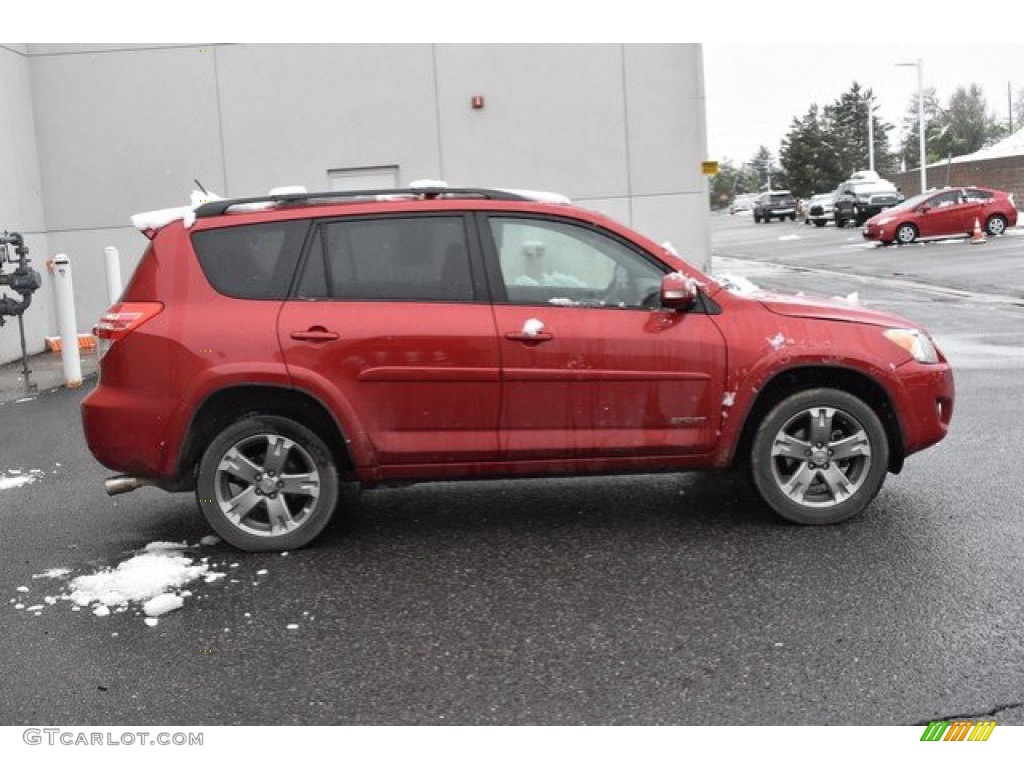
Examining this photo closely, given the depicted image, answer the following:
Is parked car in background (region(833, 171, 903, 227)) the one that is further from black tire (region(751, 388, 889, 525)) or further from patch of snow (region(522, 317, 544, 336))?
patch of snow (region(522, 317, 544, 336))

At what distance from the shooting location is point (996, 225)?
109ft

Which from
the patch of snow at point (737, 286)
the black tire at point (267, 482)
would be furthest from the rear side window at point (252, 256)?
the patch of snow at point (737, 286)

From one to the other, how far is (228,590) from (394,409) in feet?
3.78

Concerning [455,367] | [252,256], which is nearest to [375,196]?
[252,256]

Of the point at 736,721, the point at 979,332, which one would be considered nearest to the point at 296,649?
the point at 736,721

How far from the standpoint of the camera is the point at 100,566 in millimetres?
5477

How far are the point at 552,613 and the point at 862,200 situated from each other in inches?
1796

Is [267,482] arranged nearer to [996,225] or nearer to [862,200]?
[996,225]

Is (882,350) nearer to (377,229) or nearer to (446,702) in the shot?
(377,229)

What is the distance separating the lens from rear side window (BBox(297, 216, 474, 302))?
218 inches

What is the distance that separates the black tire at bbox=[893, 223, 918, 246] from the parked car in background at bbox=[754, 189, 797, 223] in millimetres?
33056

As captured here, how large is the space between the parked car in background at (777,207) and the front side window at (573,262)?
6268 cm

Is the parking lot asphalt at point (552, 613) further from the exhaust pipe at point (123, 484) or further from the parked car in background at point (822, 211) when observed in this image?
→ the parked car in background at point (822, 211)

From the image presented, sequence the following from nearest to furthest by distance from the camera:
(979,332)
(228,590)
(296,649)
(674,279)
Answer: (296,649), (228,590), (674,279), (979,332)
